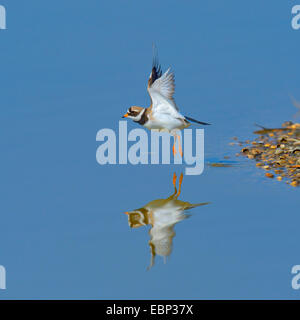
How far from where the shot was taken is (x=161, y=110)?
13.9 meters

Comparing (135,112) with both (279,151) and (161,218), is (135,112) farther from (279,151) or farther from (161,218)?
(161,218)

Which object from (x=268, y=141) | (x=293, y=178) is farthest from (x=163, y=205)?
(x=268, y=141)

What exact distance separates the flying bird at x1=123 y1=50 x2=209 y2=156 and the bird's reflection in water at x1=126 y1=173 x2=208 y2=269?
4.52 feet

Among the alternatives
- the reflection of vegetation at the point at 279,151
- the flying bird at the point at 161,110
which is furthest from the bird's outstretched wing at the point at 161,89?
the reflection of vegetation at the point at 279,151

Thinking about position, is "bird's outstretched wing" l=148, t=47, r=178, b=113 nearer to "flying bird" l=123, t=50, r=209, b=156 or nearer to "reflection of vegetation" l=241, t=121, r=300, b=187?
"flying bird" l=123, t=50, r=209, b=156

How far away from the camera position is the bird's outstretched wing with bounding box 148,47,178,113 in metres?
13.2

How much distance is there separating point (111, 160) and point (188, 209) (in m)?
2.11

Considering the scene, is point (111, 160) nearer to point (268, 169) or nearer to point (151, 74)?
point (151, 74)

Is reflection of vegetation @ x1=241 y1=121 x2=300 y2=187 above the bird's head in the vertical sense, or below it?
below

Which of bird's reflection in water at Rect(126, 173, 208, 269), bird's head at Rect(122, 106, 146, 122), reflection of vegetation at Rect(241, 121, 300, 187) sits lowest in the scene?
bird's reflection in water at Rect(126, 173, 208, 269)

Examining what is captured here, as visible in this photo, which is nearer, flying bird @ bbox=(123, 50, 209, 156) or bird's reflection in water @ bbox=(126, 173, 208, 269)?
bird's reflection in water @ bbox=(126, 173, 208, 269)

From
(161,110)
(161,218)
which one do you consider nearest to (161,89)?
(161,110)

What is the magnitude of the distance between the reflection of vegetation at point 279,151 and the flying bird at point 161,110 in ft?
3.95

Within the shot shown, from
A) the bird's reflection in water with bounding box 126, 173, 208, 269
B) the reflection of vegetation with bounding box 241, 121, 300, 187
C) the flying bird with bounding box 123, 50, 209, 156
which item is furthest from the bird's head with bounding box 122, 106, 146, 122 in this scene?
the reflection of vegetation with bounding box 241, 121, 300, 187
